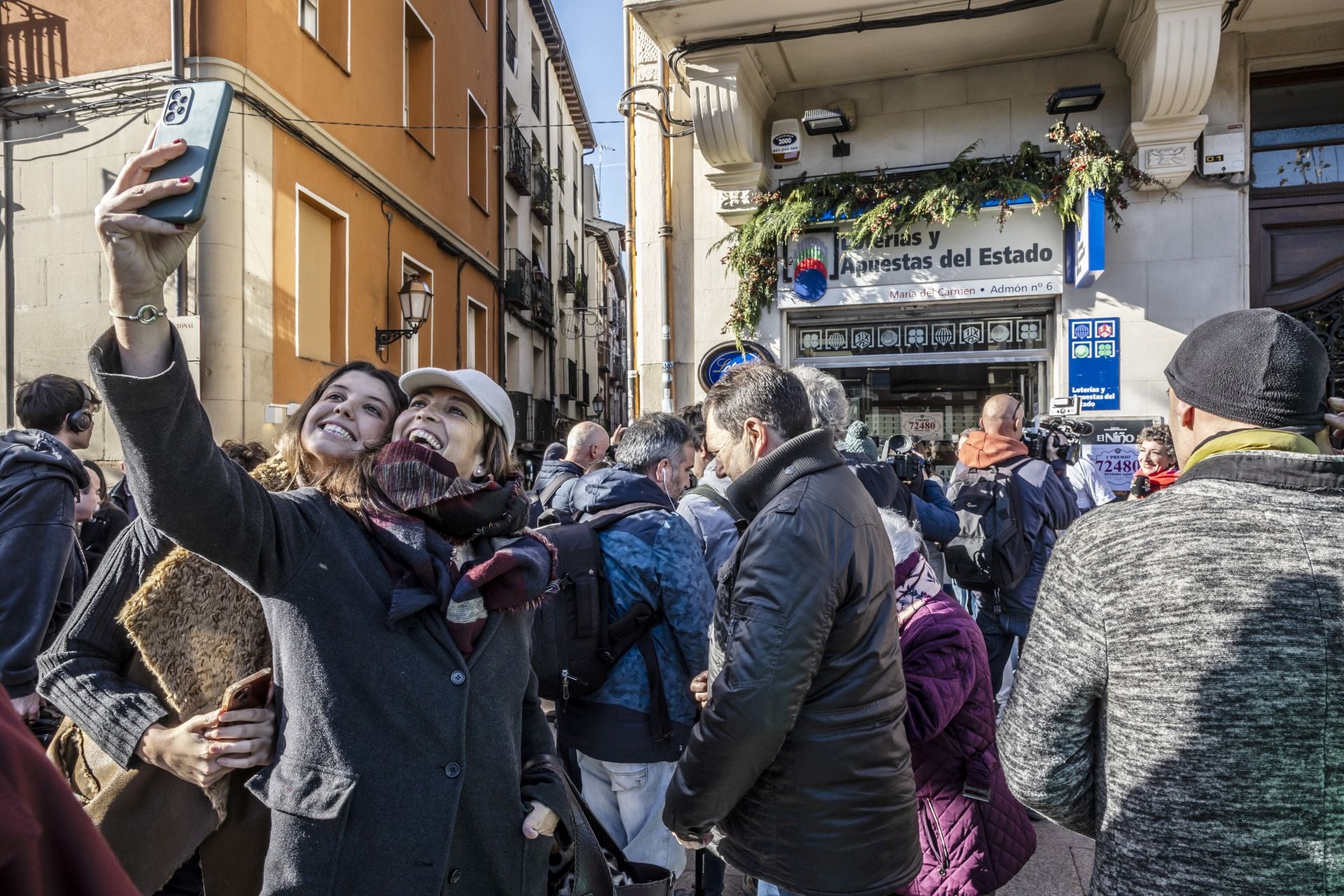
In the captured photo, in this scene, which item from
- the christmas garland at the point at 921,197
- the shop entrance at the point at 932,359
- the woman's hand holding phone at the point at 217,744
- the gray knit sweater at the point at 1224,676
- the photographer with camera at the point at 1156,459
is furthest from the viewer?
the shop entrance at the point at 932,359

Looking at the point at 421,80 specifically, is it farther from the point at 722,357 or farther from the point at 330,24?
the point at 722,357

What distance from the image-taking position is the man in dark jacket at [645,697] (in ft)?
9.68

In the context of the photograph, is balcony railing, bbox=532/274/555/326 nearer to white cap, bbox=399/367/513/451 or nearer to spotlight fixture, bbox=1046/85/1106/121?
spotlight fixture, bbox=1046/85/1106/121

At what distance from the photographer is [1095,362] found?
24.1 feet

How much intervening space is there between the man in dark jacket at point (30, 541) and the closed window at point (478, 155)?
573 inches

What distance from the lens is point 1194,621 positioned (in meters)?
1.38

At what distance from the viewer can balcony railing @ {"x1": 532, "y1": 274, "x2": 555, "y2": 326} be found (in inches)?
778

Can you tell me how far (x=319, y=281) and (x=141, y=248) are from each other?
10801 millimetres

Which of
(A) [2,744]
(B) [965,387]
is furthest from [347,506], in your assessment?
(B) [965,387]

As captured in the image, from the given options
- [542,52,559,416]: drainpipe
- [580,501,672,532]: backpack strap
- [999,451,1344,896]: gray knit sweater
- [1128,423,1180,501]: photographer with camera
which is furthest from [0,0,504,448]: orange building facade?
[542,52,559,416]: drainpipe

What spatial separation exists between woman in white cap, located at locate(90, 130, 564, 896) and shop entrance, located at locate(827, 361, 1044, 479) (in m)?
6.90

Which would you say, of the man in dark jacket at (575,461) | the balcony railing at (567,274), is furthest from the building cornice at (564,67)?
the man in dark jacket at (575,461)

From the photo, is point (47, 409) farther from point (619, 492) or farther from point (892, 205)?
point (892, 205)

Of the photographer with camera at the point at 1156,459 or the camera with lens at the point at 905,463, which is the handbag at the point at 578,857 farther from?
the photographer with camera at the point at 1156,459
